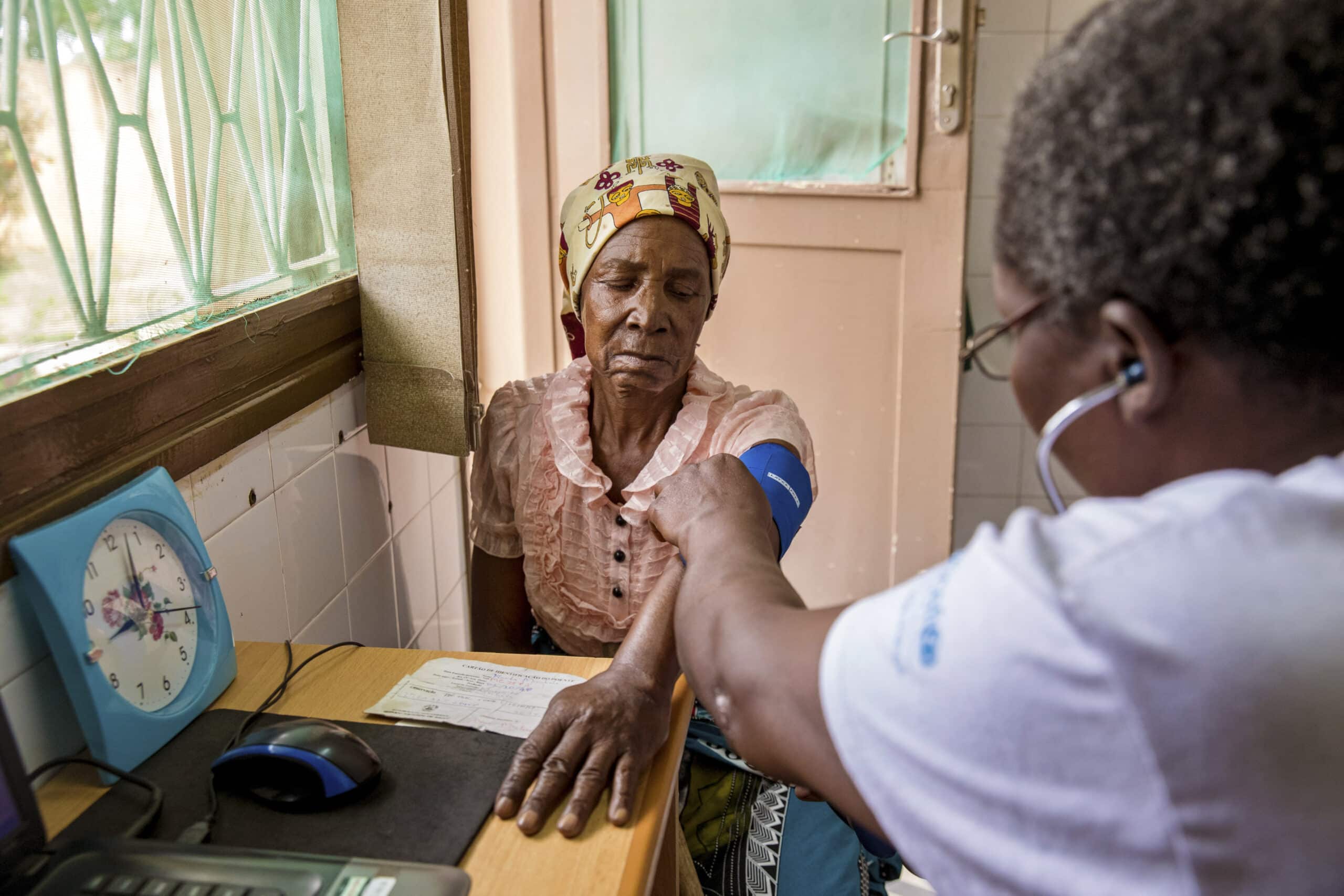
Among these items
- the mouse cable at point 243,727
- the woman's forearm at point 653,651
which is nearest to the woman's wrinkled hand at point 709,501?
the woman's forearm at point 653,651

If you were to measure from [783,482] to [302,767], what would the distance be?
0.74 meters

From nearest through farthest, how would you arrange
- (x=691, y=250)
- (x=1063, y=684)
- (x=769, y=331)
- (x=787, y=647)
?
(x=1063, y=684) < (x=787, y=647) < (x=691, y=250) < (x=769, y=331)

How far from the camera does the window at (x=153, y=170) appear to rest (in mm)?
940

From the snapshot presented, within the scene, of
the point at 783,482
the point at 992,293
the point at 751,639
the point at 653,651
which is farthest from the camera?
the point at 992,293

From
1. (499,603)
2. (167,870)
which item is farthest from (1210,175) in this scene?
(499,603)

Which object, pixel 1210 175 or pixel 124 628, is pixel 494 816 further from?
pixel 1210 175

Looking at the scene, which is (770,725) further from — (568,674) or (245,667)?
(245,667)

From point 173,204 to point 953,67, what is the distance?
170 cm

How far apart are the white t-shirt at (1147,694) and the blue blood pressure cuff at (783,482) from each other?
784mm

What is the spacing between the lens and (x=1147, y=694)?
1.59 ft

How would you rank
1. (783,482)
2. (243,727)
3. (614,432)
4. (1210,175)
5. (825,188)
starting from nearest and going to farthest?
1. (1210,175)
2. (243,727)
3. (783,482)
4. (614,432)
5. (825,188)

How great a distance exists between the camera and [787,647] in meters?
0.66

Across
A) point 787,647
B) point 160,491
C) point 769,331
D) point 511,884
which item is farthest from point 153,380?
point 769,331

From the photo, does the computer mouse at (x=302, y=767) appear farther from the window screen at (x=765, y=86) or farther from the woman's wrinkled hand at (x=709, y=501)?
the window screen at (x=765, y=86)
